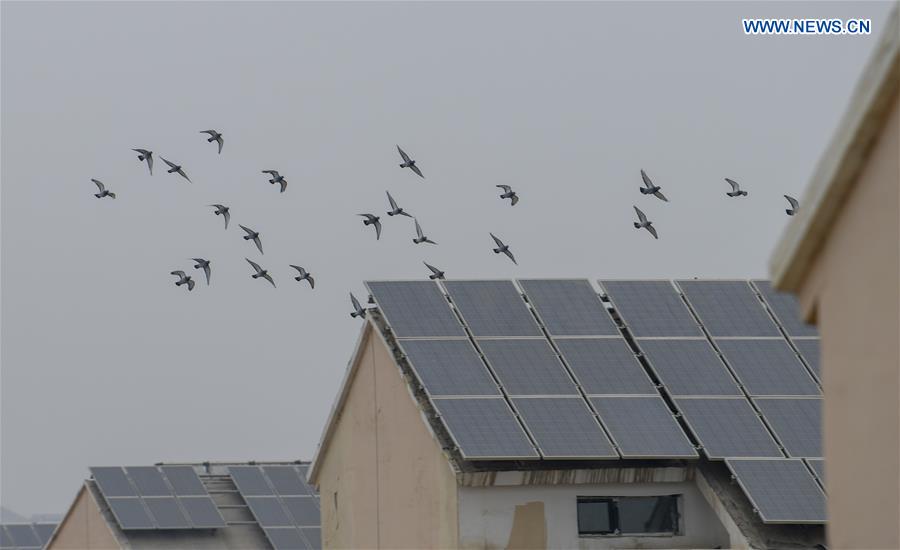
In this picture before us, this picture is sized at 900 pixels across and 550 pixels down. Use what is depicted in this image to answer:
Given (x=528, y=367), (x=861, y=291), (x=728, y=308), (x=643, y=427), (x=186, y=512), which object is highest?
(x=186, y=512)

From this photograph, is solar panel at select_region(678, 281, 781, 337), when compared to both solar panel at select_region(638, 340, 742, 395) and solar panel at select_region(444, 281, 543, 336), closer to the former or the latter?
solar panel at select_region(638, 340, 742, 395)

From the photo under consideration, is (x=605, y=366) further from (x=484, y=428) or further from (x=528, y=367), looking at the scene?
(x=484, y=428)

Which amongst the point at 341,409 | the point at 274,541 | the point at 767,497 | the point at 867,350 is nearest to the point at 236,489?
the point at 274,541

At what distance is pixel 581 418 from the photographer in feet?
86.5

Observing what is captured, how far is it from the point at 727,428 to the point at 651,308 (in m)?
3.03

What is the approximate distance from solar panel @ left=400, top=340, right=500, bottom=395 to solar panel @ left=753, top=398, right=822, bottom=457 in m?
4.30

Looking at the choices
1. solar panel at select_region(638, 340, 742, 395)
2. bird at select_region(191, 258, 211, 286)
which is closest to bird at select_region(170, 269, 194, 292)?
bird at select_region(191, 258, 211, 286)

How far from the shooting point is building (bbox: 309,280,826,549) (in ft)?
84.4

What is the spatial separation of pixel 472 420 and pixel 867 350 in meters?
16.2

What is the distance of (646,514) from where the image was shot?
26.4 m

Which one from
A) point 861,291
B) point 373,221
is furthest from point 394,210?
point 861,291

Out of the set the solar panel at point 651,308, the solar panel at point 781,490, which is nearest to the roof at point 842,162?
the solar panel at point 781,490

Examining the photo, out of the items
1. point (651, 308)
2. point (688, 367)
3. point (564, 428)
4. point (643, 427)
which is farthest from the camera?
point (651, 308)

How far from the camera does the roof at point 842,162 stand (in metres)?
9.55
